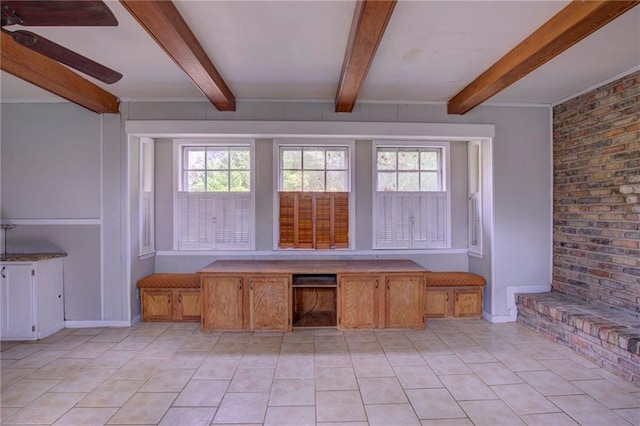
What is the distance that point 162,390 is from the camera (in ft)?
8.71

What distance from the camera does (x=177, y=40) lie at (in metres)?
2.46

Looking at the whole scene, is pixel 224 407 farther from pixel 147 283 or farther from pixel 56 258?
pixel 56 258

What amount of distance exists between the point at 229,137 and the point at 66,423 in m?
3.41

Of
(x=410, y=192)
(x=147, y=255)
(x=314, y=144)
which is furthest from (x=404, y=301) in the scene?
(x=147, y=255)

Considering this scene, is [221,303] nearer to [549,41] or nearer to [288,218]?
[288,218]

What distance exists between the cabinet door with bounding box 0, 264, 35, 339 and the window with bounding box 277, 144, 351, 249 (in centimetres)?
287

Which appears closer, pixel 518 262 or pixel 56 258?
pixel 56 258

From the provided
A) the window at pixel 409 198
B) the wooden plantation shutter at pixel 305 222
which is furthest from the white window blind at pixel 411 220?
the wooden plantation shutter at pixel 305 222

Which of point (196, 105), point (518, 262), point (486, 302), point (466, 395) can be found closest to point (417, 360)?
point (466, 395)

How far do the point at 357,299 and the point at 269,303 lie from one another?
105cm

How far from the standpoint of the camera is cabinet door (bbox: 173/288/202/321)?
4.17m

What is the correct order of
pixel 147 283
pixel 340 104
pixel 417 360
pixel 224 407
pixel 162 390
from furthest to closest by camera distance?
pixel 147 283 < pixel 340 104 < pixel 417 360 < pixel 162 390 < pixel 224 407

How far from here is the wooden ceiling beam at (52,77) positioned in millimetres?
2684

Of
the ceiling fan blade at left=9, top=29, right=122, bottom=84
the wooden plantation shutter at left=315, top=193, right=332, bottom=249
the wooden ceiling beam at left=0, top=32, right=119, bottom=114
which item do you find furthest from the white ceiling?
the wooden plantation shutter at left=315, top=193, right=332, bottom=249
